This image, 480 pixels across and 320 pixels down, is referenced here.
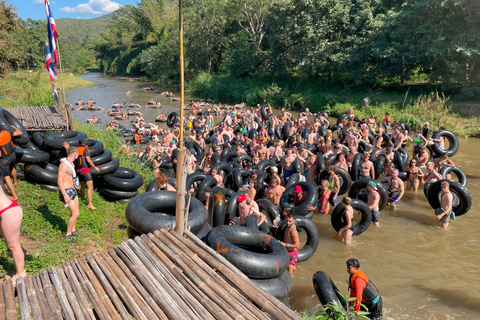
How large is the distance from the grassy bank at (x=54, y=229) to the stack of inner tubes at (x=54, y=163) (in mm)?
232

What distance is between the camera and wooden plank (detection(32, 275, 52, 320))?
291 cm

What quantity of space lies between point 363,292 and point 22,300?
4.15 metres

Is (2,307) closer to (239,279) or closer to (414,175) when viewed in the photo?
(239,279)

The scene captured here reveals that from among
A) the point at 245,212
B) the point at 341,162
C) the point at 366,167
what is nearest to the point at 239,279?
the point at 245,212

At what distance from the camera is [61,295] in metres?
3.12

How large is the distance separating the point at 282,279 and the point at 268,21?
28.9m

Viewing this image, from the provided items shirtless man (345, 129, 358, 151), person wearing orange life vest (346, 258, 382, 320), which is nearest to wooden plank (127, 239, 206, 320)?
person wearing orange life vest (346, 258, 382, 320)

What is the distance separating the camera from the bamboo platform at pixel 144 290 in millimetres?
2936

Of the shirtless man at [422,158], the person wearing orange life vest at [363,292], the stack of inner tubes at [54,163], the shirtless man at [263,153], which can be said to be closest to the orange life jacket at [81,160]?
the stack of inner tubes at [54,163]

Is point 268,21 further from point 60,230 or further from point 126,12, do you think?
point 126,12

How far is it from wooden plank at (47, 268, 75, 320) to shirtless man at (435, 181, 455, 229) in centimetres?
855

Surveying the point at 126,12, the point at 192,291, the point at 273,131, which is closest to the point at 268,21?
the point at 273,131

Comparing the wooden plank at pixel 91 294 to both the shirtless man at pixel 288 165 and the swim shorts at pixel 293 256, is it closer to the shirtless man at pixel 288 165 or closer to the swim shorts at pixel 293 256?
the swim shorts at pixel 293 256

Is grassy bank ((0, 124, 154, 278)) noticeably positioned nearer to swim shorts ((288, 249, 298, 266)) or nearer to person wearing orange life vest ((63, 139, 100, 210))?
person wearing orange life vest ((63, 139, 100, 210))
